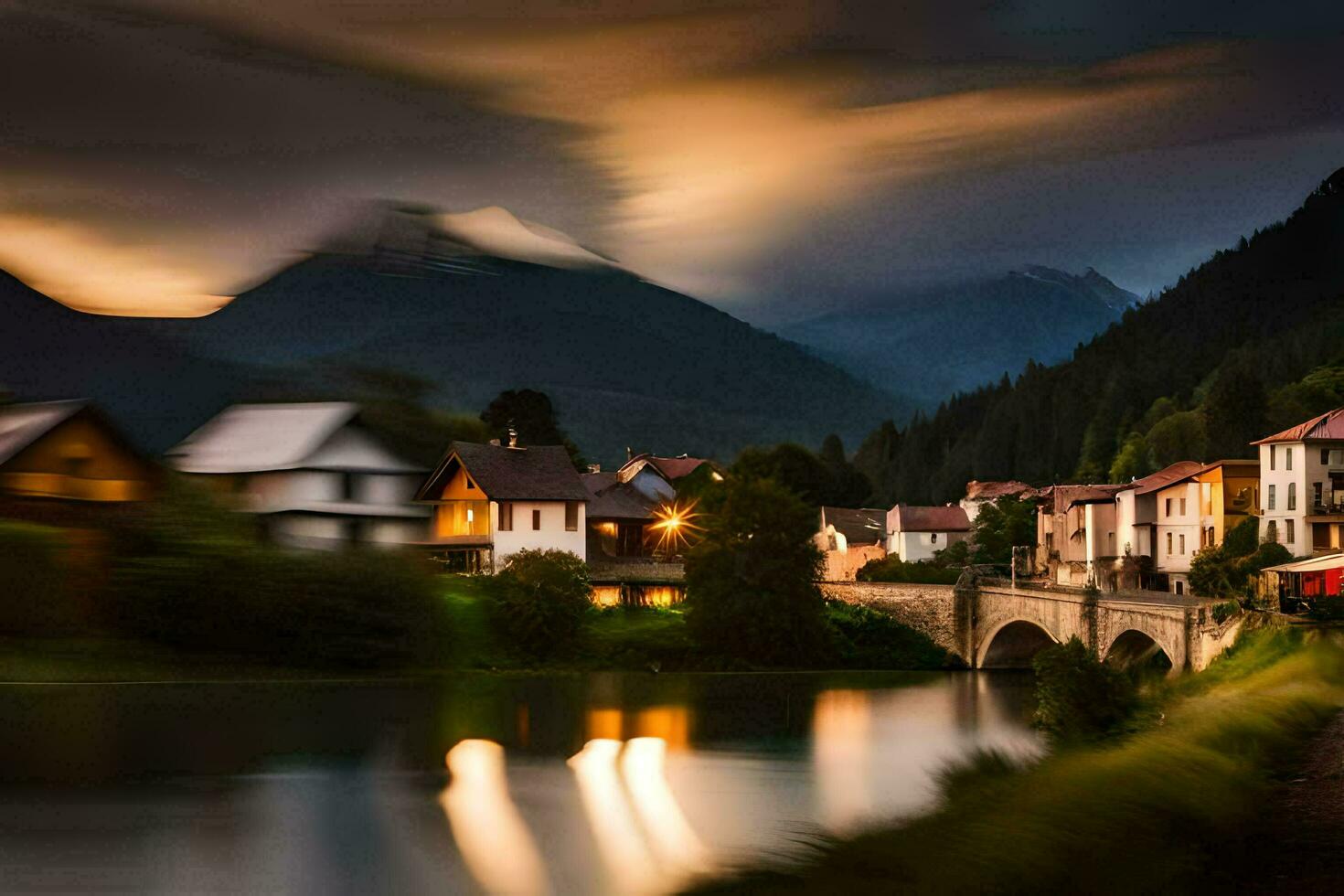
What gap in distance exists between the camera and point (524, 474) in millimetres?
63844

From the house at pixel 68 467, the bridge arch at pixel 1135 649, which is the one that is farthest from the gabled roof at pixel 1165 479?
the house at pixel 68 467

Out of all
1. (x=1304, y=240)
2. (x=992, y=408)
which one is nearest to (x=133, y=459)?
(x=992, y=408)

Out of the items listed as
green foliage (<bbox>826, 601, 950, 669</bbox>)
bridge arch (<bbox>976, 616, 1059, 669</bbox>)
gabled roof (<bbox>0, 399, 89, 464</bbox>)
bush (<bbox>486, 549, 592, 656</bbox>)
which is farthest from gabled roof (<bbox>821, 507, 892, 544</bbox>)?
gabled roof (<bbox>0, 399, 89, 464</bbox>)

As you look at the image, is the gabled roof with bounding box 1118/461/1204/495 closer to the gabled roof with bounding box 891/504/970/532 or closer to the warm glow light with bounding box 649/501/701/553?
the warm glow light with bounding box 649/501/701/553

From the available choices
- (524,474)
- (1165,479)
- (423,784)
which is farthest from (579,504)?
(423,784)

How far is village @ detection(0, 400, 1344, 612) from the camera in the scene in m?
13.5

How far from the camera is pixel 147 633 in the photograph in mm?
15352

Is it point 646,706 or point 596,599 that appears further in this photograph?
point 596,599

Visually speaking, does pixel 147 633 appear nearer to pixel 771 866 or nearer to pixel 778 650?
pixel 771 866

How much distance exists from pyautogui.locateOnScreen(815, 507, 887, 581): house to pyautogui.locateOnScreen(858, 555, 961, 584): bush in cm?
481

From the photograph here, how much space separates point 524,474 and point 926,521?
41.6m

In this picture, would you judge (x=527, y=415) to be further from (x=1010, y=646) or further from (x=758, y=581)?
(x=1010, y=646)

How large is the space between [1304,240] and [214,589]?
170824 mm

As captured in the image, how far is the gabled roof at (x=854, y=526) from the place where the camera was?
100 m
